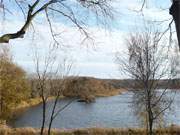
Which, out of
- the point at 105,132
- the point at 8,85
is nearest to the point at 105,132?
the point at 105,132

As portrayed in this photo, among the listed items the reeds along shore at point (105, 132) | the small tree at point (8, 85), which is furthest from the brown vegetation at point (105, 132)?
the small tree at point (8, 85)

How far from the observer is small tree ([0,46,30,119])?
37044mm

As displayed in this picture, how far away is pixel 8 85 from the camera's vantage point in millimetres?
39188

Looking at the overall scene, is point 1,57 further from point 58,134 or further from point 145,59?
point 145,59

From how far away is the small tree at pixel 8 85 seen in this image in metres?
37.0

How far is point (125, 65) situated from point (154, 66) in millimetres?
2049

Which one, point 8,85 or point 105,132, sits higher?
point 8,85

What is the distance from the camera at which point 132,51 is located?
2378 cm

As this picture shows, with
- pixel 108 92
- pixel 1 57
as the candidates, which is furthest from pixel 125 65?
pixel 108 92

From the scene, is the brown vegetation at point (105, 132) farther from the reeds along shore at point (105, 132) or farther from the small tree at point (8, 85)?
the small tree at point (8, 85)

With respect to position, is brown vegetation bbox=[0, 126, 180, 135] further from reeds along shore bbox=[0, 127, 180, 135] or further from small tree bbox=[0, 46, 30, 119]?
small tree bbox=[0, 46, 30, 119]

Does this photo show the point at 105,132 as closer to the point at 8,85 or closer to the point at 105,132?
the point at 105,132

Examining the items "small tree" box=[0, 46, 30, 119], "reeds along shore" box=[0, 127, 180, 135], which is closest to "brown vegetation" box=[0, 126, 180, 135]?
"reeds along shore" box=[0, 127, 180, 135]

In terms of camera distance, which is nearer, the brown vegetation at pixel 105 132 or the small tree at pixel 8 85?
the brown vegetation at pixel 105 132
